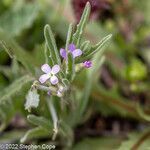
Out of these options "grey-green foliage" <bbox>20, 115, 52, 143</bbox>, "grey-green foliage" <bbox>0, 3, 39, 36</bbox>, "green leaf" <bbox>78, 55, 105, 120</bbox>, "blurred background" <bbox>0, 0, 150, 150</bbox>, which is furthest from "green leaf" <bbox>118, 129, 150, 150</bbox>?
"grey-green foliage" <bbox>0, 3, 39, 36</bbox>

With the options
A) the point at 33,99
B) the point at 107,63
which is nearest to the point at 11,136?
the point at 33,99

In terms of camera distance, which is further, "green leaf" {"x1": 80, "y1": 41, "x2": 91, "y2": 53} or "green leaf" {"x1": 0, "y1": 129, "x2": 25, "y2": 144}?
"green leaf" {"x1": 0, "y1": 129, "x2": 25, "y2": 144}

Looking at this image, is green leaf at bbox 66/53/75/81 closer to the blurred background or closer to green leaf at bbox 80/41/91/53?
green leaf at bbox 80/41/91/53

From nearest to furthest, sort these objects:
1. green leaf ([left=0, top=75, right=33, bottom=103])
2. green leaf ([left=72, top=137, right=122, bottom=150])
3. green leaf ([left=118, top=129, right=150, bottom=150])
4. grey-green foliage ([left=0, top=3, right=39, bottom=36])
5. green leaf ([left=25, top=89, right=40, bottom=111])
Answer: green leaf ([left=25, top=89, right=40, bottom=111])
green leaf ([left=0, top=75, right=33, bottom=103])
green leaf ([left=118, top=129, right=150, bottom=150])
green leaf ([left=72, top=137, right=122, bottom=150])
grey-green foliage ([left=0, top=3, right=39, bottom=36])

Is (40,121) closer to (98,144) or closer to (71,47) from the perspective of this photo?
(71,47)

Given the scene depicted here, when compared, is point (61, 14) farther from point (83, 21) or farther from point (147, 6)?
point (83, 21)

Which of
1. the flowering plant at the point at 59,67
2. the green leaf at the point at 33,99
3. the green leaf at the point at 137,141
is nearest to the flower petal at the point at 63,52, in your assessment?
the flowering plant at the point at 59,67

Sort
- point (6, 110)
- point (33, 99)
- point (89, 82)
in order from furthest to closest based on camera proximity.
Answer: point (89, 82), point (6, 110), point (33, 99)
